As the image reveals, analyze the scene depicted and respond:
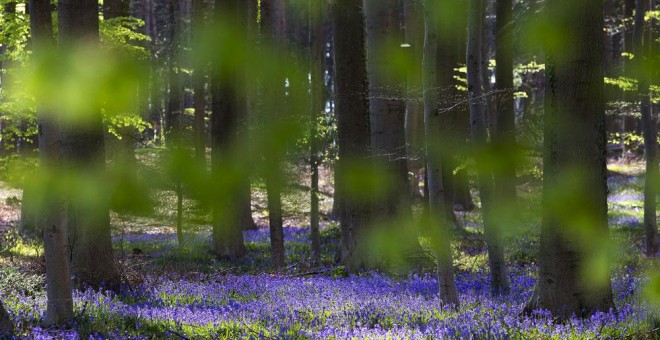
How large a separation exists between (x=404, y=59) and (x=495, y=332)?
394 cm

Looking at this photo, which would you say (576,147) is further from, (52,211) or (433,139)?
(52,211)

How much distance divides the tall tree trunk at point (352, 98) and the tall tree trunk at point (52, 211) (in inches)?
265

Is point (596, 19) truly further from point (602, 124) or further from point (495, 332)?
point (495, 332)

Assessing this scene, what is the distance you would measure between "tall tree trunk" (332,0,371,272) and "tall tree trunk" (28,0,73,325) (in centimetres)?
673

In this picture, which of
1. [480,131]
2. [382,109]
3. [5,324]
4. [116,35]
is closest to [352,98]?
[382,109]

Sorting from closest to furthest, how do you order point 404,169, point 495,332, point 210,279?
1. point 495,332
2. point 210,279
3. point 404,169

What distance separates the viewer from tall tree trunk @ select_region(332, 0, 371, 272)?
12.1m

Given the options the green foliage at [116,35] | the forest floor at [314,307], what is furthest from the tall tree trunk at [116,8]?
the forest floor at [314,307]

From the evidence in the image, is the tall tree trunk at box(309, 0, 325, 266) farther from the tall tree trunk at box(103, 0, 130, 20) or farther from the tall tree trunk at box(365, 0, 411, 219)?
the tall tree trunk at box(103, 0, 130, 20)

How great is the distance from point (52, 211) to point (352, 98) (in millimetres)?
7207

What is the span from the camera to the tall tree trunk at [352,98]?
12117mm

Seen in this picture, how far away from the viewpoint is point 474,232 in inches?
770

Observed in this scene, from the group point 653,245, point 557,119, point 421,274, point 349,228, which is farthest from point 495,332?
point 653,245

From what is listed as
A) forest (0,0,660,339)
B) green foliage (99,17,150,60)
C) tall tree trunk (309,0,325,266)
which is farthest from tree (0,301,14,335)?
green foliage (99,17,150,60)
